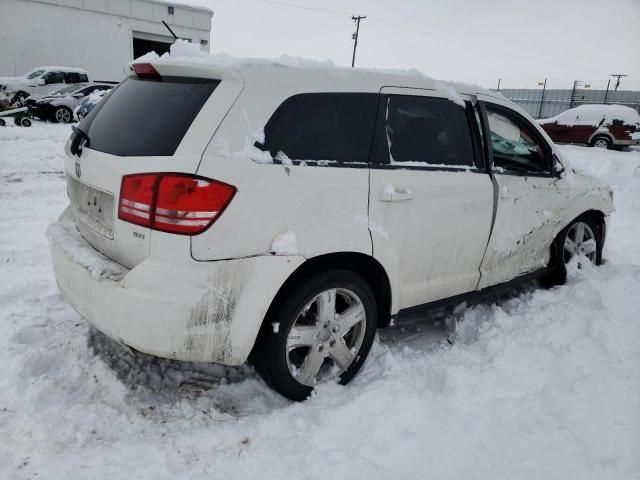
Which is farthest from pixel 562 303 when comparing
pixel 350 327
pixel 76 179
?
pixel 76 179

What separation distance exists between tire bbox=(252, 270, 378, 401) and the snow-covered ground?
0.14 metres

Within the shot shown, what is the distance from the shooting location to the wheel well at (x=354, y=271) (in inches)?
96.5

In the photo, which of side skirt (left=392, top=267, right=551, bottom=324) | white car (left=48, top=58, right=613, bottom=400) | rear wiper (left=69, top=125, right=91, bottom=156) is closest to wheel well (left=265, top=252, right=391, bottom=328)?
white car (left=48, top=58, right=613, bottom=400)

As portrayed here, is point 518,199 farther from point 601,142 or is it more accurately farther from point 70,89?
point 70,89

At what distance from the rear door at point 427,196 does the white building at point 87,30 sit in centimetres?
3269

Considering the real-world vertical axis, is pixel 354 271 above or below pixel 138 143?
below

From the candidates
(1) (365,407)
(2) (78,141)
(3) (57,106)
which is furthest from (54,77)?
(1) (365,407)

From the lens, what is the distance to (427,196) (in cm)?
286

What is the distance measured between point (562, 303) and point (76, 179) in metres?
3.61

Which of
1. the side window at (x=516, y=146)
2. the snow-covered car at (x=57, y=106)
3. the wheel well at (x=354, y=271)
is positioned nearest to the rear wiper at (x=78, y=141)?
the wheel well at (x=354, y=271)

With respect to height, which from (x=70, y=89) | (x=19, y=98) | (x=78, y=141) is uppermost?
(x=78, y=141)

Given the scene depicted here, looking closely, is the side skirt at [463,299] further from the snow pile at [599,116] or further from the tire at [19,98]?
the tire at [19,98]

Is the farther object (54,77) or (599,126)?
(54,77)

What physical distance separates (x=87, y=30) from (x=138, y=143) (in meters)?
33.6
